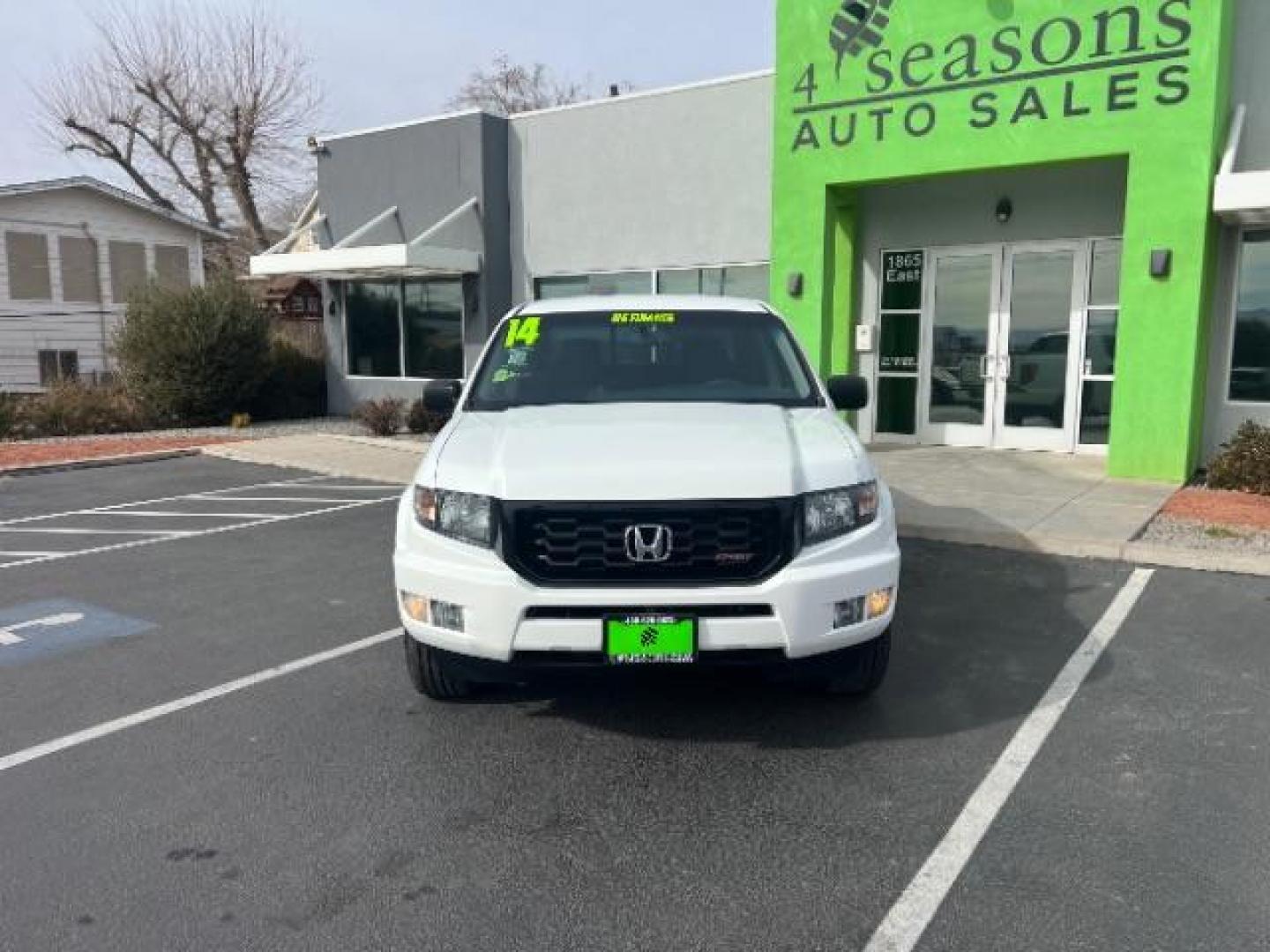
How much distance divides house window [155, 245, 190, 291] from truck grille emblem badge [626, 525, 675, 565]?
1081 inches

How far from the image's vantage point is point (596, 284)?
15.8 metres

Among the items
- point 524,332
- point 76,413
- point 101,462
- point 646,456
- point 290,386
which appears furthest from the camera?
point 290,386

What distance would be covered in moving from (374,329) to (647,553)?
16.2 m

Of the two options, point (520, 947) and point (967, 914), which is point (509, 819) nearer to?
point (520, 947)

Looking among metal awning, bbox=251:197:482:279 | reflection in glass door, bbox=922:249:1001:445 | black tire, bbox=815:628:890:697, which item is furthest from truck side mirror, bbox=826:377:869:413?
metal awning, bbox=251:197:482:279

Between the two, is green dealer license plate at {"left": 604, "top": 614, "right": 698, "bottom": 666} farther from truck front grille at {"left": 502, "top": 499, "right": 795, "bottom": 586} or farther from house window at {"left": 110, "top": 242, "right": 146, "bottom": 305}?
house window at {"left": 110, "top": 242, "right": 146, "bottom": 305}

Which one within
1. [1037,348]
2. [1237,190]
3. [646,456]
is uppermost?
[1237,190]

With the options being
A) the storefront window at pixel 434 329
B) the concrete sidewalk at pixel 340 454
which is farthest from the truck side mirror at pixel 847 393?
the storefront window at pixel 434 329

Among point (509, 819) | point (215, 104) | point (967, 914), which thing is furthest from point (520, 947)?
point (215, 104)

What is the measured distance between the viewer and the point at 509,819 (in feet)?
11.1

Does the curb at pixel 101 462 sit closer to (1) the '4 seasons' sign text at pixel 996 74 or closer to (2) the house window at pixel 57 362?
(1) the '4 seasons' sign text at pixel 996 74

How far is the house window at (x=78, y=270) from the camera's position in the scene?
2577 cm

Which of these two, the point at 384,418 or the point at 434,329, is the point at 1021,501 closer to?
the point at 384,418

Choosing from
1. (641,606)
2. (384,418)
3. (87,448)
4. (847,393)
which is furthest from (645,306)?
(87,448)
